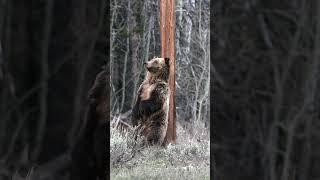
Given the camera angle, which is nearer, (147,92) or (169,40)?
(147,92)

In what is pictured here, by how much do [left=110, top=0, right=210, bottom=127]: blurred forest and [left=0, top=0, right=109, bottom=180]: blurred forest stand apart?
8401mm

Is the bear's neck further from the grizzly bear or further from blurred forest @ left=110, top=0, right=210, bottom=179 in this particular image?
blurred forest @ left=110, top=0, right=210, bottom=179

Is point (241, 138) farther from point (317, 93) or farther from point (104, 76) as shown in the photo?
point (104, 76)

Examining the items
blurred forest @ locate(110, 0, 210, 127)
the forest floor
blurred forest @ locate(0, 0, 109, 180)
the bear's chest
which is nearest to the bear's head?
the bear's chest

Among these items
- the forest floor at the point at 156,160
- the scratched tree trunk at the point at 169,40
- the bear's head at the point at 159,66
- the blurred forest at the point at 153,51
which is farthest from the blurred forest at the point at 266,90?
the blurred forest at the point at 153,51

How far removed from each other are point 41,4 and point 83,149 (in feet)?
1.84

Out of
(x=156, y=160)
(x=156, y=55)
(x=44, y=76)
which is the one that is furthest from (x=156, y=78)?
(x=156, y=55)

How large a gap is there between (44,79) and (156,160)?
4.00 meters

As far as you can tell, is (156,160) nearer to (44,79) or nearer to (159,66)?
(159,66)

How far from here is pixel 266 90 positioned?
85.8 inches

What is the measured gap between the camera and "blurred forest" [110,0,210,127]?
37.2 feet

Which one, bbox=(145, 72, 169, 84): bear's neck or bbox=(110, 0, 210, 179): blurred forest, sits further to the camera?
bbox=(110, 0, 210, 179): blurred forest

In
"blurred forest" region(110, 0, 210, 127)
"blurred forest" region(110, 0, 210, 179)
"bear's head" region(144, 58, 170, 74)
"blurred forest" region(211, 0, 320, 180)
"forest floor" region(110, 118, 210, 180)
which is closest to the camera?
"blurred forest" region(211, 0, 320, 180)

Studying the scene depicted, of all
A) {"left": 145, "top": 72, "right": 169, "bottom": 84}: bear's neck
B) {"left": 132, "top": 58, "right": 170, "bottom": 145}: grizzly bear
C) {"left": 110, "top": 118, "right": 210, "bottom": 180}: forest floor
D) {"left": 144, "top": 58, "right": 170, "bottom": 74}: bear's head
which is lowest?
{"left": 110, "top": 118, "right": 210, "bottom": 180}: forest floor
